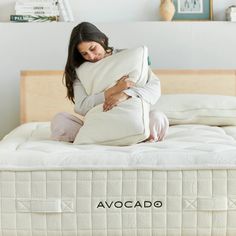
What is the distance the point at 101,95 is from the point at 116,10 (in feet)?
4.28

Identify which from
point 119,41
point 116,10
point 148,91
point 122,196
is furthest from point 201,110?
point 122,196

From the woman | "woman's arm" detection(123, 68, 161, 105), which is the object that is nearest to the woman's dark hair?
the woman

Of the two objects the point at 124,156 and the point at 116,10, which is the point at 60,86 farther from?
the point at 124,156

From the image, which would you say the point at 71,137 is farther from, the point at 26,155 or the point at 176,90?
the point at 176,90

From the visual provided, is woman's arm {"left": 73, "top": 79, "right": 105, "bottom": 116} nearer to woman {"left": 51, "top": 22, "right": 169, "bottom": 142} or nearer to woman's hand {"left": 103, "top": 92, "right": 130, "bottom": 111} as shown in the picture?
woman {"left": 51, "top": 22, "right": 169, "bottom": 142}

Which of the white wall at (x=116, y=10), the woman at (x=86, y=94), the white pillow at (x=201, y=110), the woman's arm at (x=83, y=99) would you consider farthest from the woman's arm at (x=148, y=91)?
the white wall at (x=116, y=10)

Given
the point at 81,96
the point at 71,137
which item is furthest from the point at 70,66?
the point at 71,137

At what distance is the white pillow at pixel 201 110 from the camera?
9.88 ft

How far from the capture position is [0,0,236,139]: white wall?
142 inches

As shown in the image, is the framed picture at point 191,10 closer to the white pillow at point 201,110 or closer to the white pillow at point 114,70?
the white pillow at point 201,110

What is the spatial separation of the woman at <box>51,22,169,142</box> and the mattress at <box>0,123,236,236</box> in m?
0.49

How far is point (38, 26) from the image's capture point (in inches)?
142

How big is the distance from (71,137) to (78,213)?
672mm

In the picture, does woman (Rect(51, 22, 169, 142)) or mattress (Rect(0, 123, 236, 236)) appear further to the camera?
woman (Rect(51, 22, 169, 142))
